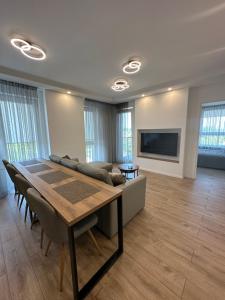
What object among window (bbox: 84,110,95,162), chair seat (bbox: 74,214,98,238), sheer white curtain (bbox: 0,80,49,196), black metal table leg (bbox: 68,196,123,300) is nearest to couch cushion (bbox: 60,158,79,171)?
chair seat (bbox: 74,214,98,238)

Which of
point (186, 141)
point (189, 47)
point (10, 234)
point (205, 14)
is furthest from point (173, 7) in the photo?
point (10, 234)

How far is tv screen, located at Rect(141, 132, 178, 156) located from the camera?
4184 millimetres

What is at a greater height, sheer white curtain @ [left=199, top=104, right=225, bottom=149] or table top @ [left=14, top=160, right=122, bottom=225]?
sheer white curtain @ [left=199, top=104, right=225, bottom=149]

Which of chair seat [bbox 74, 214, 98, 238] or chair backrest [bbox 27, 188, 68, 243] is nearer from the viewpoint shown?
chair backrest [bbox 27, 188, 68, 243]

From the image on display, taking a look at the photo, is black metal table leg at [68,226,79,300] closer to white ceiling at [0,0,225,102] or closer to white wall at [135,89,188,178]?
white ceiling at [0,0,225,102]

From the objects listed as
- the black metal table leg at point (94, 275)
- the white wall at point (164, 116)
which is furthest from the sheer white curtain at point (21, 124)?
the white wall at point (164, 116)

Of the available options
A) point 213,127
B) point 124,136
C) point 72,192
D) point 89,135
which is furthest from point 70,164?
point 213,127

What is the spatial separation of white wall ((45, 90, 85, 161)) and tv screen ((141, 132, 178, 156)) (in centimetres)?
222

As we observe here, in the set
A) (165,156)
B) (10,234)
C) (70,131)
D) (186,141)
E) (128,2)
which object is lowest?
(10,234)

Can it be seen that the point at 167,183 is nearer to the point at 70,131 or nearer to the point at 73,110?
the point at 70,131

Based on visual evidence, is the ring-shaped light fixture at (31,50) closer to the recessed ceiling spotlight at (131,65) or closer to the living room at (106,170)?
the living room at (106,170)

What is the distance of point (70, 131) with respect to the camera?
441 centimetres

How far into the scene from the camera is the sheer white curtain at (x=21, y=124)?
3164 mm

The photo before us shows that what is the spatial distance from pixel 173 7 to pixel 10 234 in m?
3.52
